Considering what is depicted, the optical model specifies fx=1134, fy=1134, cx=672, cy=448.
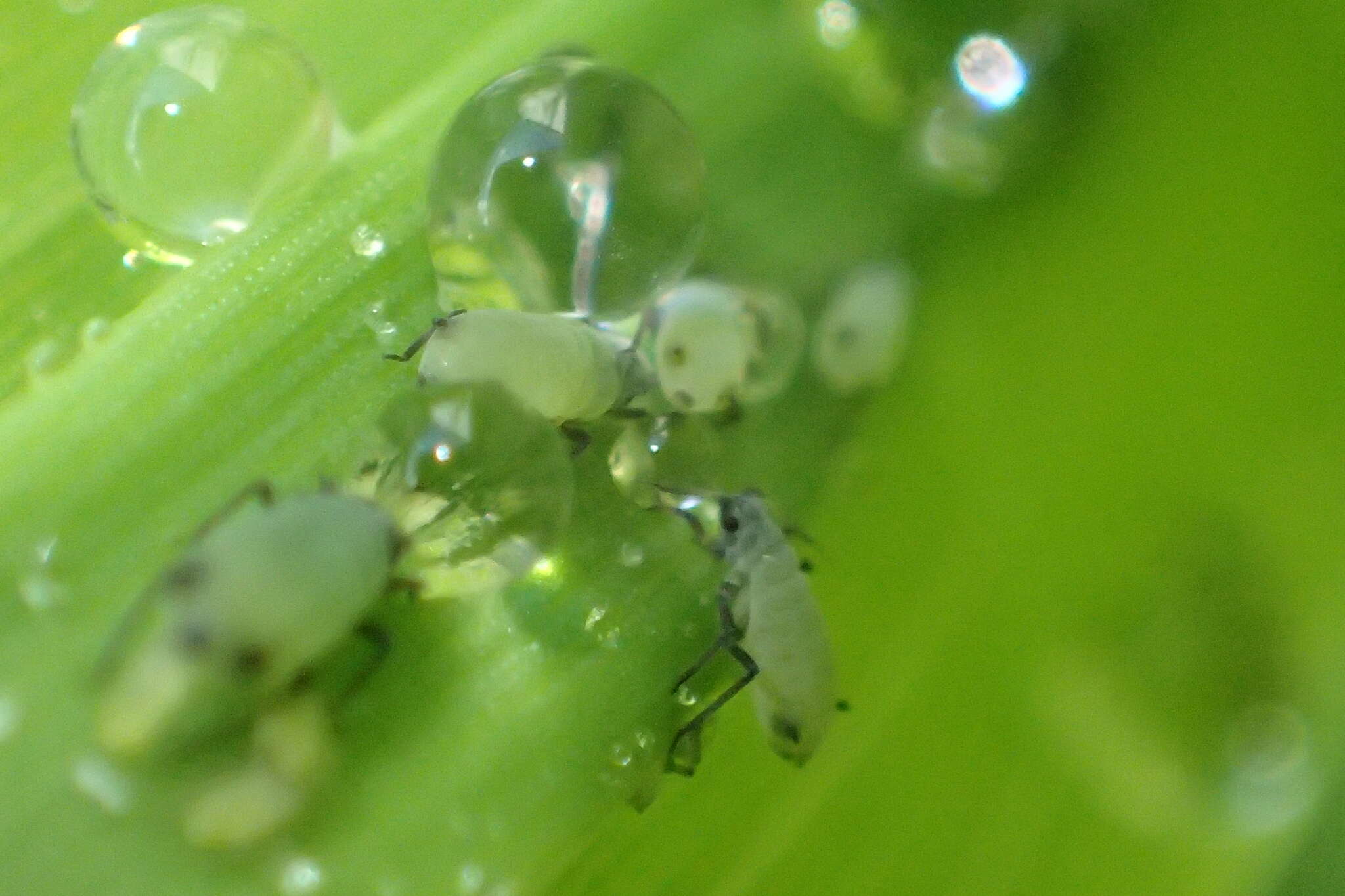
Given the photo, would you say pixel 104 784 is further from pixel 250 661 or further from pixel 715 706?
pixel 715 706

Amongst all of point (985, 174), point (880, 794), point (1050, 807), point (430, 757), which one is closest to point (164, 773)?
point (430, 757)

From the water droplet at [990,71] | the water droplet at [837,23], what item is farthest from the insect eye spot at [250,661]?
the water droplet at [990,71]

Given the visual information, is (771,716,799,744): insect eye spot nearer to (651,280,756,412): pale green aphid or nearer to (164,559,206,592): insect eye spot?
(651,280,756,412): pale green aphid

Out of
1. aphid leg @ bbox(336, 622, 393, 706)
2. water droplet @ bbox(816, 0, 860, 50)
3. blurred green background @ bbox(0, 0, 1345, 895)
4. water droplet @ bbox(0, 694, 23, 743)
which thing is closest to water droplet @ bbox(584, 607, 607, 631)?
blurred green background @ bbox(0, 0, 1345, 895)

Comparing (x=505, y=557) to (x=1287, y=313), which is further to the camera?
(x=1287, y=313)

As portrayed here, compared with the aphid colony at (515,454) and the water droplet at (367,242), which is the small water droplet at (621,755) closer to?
the aphid colony at (515,454)

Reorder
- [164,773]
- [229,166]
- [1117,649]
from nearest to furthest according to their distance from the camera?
[164,773]
[229,166]
[1117,649]

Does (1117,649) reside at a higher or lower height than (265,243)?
lower

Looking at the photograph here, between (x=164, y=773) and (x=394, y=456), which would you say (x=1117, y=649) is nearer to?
(x=394, y=456)
